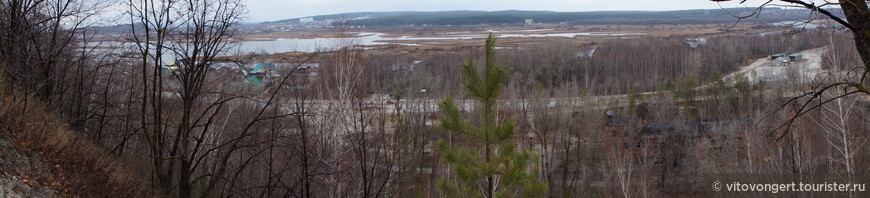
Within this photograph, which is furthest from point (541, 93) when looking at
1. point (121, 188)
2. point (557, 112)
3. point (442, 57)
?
point (121, 188)

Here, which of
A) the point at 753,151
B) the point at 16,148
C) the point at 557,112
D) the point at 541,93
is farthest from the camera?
the point at 541,93

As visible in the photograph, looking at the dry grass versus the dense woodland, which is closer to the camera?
the dry grass

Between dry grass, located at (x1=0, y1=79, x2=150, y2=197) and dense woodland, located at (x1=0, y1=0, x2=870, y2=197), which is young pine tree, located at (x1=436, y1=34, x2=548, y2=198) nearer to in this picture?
dense woodland, located at (x1=0, y1=0, x2=870, y2=197)

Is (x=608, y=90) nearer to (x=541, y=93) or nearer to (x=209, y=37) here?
(x=541, y=93)

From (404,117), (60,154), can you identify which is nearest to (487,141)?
(60,154)

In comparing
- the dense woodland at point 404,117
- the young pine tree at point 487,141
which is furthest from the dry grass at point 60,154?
the young pine tree at point 487,141

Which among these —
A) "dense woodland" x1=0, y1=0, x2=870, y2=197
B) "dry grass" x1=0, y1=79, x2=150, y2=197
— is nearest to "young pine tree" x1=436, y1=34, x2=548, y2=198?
"dense woodland" x1=0, y1=0, x2=870, y2=197
